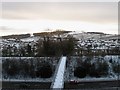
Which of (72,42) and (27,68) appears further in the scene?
(72,42)

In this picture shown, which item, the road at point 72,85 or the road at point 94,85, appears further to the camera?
the road at point 94,85

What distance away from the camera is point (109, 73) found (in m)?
23.6

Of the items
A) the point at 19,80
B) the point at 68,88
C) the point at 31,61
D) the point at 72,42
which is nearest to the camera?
the point at 68,88

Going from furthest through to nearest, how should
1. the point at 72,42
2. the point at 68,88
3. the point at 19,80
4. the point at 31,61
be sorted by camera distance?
the point at 72,42 < the point at 31,61 < the point at 19,80 < the point at 68,88

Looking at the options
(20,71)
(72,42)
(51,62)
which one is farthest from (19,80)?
(72,42)

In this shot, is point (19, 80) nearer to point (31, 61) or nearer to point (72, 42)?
point (31, 61)

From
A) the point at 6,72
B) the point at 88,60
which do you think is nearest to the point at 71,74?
the point at 88,60

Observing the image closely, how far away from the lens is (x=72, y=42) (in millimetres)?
30297

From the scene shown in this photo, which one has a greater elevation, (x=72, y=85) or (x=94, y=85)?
(x=72, y=85)

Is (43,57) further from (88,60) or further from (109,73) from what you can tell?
(109,73)

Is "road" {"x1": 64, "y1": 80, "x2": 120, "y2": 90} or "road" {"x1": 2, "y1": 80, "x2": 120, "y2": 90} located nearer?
"road" {"x1": 2, "y1": 80, "x2": 120, "y2": 90}

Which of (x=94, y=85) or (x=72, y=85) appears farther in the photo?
(x=94, y=85)

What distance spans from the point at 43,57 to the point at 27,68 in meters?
2.32

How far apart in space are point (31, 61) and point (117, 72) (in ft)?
18.6
